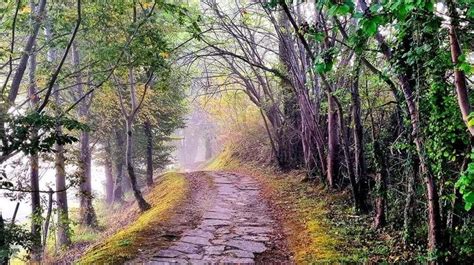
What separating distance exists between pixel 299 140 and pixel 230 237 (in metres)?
7.30

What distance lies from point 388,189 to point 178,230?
350cm

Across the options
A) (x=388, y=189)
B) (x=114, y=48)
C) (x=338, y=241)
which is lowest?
(x=338, y=241)

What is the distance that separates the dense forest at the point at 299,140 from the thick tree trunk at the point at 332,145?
25mm

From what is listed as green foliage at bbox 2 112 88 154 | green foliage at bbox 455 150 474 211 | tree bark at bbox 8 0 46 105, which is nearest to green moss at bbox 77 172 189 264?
green foliage at bbox 2 112 88 154

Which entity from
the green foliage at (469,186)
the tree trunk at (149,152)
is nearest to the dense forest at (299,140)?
the green foliage at (469,186)

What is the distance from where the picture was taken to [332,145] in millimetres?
8914

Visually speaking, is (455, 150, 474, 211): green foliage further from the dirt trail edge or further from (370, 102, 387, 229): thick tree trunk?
(370, 102, 387, 229): thick tree trunk

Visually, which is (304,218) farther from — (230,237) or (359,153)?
(230,237)

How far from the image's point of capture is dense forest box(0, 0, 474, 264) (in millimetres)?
Result: 4164

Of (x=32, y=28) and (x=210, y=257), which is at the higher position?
(x=32, y=28)

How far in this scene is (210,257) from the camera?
5.28 metres

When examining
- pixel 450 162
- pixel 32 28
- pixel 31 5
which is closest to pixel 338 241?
pixel 450 162

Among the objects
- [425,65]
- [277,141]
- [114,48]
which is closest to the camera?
[425,65]

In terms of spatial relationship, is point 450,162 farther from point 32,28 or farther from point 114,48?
point 32,28
